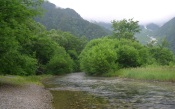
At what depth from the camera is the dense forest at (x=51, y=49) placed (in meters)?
30.4

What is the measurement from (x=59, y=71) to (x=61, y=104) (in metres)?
62.6

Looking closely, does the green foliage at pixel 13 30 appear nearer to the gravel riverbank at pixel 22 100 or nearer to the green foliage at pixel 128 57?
the gravel riverbank at pixel 22 100

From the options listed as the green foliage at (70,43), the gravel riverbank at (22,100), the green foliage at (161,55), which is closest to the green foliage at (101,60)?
the green foliage at (70,43)

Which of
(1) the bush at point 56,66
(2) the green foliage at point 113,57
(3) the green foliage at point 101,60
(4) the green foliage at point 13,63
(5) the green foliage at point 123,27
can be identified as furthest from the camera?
(5) the green foliage at point 123,27

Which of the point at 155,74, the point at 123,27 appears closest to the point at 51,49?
the point at 155,74

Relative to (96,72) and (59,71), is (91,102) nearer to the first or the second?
(96,72)

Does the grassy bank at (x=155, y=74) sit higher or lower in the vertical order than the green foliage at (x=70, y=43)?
lower

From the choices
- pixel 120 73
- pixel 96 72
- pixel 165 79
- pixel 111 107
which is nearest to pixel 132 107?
pixel 111 107

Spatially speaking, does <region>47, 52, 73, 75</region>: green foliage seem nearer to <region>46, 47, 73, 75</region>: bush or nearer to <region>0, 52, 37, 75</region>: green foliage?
<region>46, 47, 73, 75</region>: bush

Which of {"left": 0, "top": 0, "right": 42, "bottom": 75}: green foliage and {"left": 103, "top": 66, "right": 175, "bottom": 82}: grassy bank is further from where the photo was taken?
{"left": 103, "top": 66, "right": 175, "bottom": 82}: grassy bank

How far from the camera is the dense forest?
30.4 meters

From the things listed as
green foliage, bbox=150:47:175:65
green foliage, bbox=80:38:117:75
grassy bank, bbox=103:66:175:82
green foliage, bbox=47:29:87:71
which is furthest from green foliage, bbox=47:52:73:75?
green foliage, bbox=150:47:175:65

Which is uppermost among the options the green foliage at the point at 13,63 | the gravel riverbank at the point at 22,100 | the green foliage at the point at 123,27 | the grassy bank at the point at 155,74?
the green foliage at the point at 123,27

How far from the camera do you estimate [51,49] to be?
261 feet
